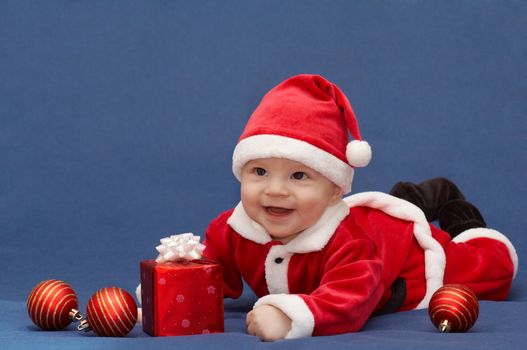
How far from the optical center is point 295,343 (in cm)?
185

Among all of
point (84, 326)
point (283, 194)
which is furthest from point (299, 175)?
point (84, 326)

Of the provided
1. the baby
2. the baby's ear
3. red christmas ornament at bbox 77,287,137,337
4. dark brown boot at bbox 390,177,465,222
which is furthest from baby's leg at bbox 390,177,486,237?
red christmas ornament at bbox 77,287,137,337

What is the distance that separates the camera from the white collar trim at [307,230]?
2139 mm

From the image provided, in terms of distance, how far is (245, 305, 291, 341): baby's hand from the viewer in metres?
1.92

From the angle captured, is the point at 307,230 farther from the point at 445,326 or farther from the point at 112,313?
the point at 112,313

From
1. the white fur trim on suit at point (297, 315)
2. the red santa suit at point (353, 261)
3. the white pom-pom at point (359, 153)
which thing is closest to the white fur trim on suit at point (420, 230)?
the red santa suit at point (353, 261)

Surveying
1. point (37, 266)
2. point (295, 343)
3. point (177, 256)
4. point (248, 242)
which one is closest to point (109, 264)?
point (37, 266)

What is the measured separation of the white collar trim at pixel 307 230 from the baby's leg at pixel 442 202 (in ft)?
2.12

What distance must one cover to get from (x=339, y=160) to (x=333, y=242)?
18cm

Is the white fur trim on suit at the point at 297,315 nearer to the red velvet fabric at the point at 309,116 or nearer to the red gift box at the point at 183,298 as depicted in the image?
the red gift box at the point at 183,298

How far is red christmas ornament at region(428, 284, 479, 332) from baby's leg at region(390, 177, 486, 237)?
0.77 m

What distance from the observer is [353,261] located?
6.87ft

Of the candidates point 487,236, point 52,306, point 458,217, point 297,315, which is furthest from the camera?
point 458,217

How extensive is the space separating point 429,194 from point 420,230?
0.47 meters
